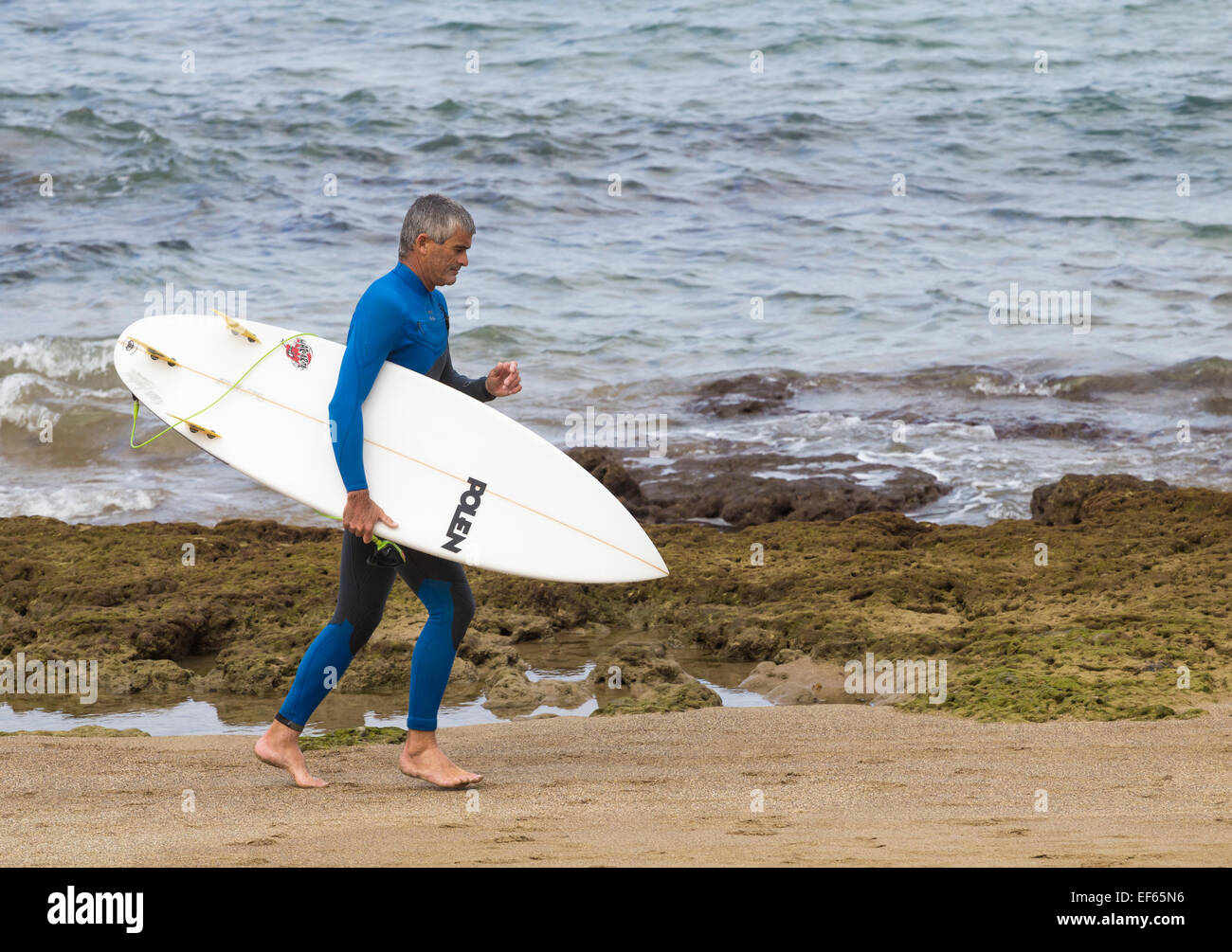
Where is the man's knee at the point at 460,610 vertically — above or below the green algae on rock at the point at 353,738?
above

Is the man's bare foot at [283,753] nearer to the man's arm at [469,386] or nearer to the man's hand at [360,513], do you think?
the man's hand at [360,513]

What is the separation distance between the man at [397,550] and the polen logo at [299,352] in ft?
1.76

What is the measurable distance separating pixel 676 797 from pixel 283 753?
1.14m

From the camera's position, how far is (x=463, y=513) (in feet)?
12.6

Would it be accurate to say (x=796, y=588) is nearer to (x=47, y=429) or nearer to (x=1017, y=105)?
(x=47, y=429)

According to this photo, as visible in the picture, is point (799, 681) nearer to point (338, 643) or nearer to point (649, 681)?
point (649, 681)

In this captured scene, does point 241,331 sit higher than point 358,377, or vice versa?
Answer: point 241,331

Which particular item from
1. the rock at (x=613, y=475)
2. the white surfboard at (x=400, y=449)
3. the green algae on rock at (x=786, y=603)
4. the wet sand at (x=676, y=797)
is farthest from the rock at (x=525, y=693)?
the rock at (x=613, y=475)

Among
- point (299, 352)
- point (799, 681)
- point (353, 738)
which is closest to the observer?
point (299, 352)

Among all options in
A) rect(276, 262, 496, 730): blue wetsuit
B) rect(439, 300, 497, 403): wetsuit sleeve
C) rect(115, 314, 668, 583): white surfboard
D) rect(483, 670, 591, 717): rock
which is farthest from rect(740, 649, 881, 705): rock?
rect(439, 300, 497, 403): wetsuit sleeve

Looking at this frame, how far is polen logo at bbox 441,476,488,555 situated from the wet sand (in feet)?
2.37

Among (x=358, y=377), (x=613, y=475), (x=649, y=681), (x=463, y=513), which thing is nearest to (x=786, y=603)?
(x=649, y=681)

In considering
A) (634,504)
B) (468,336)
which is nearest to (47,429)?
(468,336)

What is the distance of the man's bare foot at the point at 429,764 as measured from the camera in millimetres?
3707
